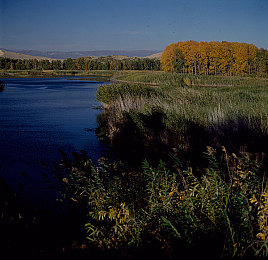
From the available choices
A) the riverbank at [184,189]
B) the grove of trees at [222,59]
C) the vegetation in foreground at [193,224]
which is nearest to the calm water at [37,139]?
the riverbank at [184,189]

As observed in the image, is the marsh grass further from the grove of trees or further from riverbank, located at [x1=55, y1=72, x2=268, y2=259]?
the grove of trees

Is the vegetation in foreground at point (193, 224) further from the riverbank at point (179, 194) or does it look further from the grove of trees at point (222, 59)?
the grove of trees at point (222, 59)

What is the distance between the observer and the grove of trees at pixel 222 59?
66.9m

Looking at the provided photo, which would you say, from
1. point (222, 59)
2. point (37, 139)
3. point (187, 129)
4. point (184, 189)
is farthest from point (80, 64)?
point (184, 189)

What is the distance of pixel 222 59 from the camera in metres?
67.9

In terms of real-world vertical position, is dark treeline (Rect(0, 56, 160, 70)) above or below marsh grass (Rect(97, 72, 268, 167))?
above

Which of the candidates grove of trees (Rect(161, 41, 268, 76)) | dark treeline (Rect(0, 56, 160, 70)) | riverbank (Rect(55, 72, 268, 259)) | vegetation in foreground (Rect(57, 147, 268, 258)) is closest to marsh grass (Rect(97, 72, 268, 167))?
riverbank (Rect(55, 72, 268, 259))

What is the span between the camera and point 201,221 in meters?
3.53

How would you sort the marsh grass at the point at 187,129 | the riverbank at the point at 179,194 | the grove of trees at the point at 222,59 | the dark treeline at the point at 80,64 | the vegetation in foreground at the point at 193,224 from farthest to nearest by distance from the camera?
the dark treeline at the point at 80,64 < the grove of trees at the point at 222,59 < the marsh grass at the point at 187,129 < the riverbank at the point at 179,194 < the vegetation in foreground at the point at 193,224

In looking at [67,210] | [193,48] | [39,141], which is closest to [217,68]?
[193,48]

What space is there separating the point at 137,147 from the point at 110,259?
7030 millimetres

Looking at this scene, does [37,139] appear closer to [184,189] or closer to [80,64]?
[184,189]

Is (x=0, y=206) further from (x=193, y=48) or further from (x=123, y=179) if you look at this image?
(x=193, y=48)

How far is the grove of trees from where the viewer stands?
66938 mm
